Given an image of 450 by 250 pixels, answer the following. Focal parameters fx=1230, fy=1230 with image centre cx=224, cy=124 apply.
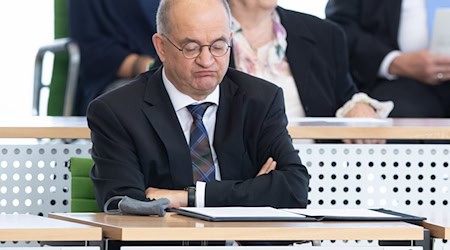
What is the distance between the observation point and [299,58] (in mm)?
4824

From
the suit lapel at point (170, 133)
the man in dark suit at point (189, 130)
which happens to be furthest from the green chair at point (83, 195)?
the suit lapel at point (170, 133)

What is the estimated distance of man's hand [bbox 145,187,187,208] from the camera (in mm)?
3391

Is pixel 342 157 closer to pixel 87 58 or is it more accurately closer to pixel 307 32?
pixel 307 32

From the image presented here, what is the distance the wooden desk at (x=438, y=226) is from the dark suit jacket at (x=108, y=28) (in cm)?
287

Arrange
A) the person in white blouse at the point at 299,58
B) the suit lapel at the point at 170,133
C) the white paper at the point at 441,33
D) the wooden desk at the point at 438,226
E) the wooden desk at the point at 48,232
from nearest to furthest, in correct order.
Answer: the wooden desk at the point at 48,232, the wooden desk at the point at 438,226, the suit lapel at the point at 170,133, the person in white blouse at the point at 299,58, the white paper at the point at 441,33

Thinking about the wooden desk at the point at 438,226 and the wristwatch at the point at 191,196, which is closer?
the wooden desk at the point at 438,226

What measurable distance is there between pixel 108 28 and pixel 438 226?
10.2ft

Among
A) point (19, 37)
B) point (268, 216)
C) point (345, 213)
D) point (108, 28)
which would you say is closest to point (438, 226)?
point (345, 213)

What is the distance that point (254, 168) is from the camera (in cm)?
372

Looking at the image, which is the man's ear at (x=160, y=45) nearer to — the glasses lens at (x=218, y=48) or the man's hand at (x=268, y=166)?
the glasses lens at (x=218, y=48)

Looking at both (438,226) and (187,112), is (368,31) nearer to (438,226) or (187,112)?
(187,112)

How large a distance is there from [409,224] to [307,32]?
216 cm

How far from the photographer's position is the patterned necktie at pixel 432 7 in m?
A: 5.31

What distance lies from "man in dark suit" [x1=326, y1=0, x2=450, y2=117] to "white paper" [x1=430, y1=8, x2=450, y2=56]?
33 millimetres
